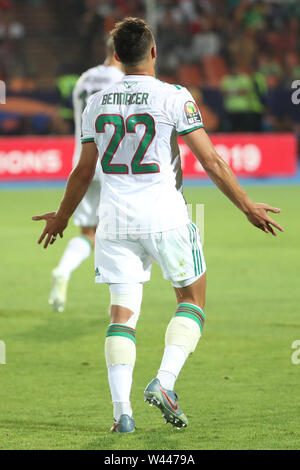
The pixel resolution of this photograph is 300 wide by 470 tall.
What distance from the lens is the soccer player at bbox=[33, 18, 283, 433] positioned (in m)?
5.04

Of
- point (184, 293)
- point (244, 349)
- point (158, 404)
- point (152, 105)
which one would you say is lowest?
point (244, 349)

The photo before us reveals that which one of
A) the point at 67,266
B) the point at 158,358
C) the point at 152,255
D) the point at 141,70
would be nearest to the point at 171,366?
the point at 152,255

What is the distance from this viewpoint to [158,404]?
491cm

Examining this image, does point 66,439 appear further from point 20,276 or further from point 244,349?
point 20,276

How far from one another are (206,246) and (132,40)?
7379mm

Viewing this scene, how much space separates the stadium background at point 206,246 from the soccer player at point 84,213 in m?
0.27

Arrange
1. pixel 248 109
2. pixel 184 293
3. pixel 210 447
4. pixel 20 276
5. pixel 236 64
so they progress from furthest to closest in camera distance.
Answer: pixel 236 64 < pixel 248 109 < pixel 20 276 < pixel 184 293 < pixel 210 447

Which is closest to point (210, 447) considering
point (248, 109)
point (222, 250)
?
point (222, 250)

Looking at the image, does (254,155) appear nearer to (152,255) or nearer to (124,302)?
(152,255)

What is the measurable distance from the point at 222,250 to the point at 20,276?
2645 millimetres

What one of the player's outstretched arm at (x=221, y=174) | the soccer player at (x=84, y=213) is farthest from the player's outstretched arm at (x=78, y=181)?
the soccer player at (x=84, y=213)

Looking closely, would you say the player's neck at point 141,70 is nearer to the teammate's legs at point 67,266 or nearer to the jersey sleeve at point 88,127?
the jersey sleeve at point 88,127

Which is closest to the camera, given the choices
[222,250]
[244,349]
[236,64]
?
[244,349]

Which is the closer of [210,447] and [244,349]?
[210,447]
